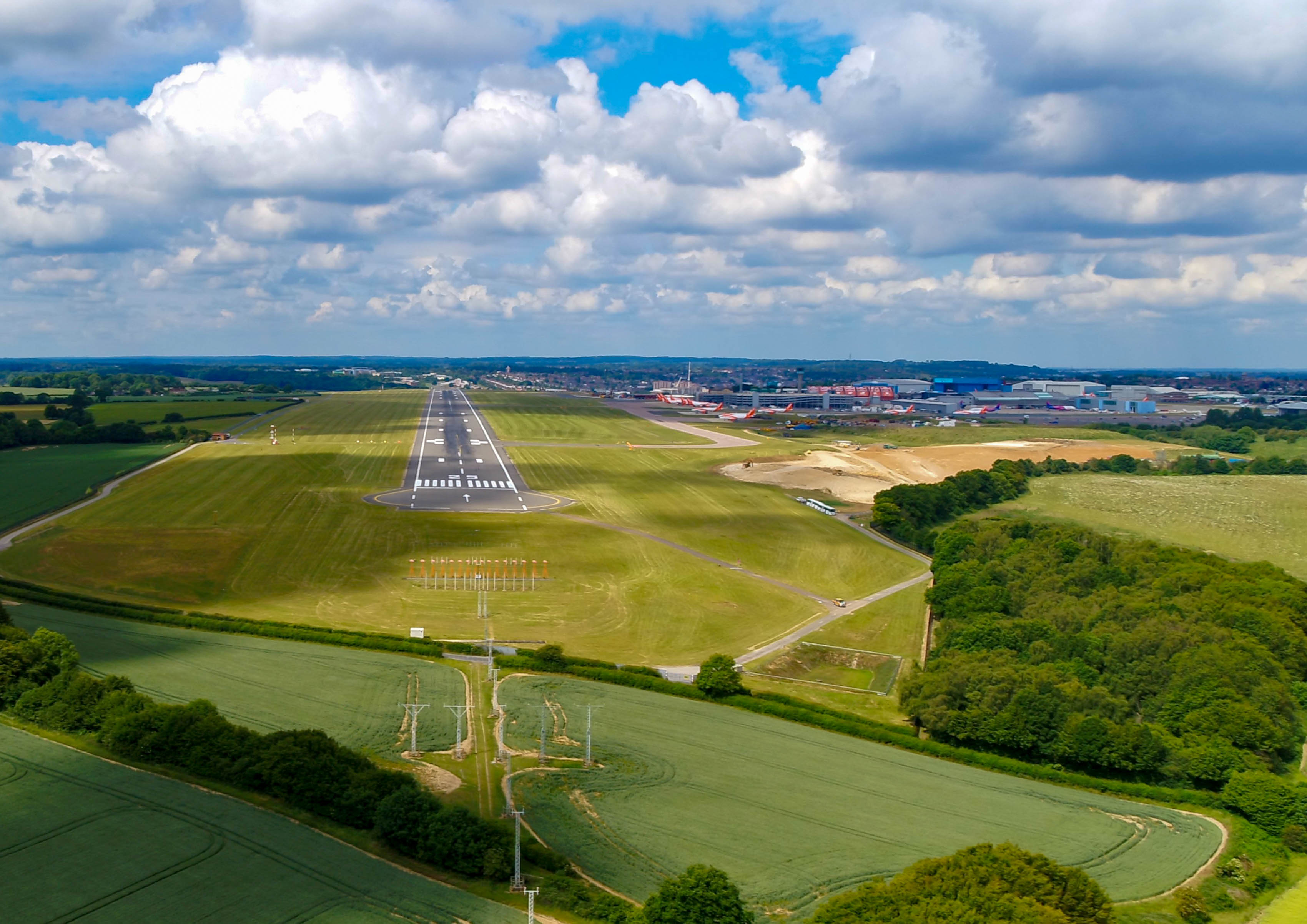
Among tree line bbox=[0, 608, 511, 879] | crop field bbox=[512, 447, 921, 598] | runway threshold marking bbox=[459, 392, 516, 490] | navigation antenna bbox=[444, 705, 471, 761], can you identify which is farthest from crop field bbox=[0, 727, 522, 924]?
runway threshold marking bbox=[459, 392, 516, 490]

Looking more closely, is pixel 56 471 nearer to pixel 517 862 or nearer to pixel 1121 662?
pixel 517 862

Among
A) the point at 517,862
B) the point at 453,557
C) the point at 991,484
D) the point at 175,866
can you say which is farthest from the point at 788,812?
the point at 991,484

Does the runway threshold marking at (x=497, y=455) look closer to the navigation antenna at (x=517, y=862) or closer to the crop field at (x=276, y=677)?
the crop field at (x=276, y=677)

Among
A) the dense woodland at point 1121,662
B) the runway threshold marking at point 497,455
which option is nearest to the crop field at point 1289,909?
the dense woodland at point 1121,662

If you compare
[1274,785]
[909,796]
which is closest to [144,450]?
[909,796]

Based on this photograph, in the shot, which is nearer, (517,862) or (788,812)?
(517,862)

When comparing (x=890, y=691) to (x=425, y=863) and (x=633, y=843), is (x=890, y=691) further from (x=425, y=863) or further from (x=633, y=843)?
(x=425, y=863)
